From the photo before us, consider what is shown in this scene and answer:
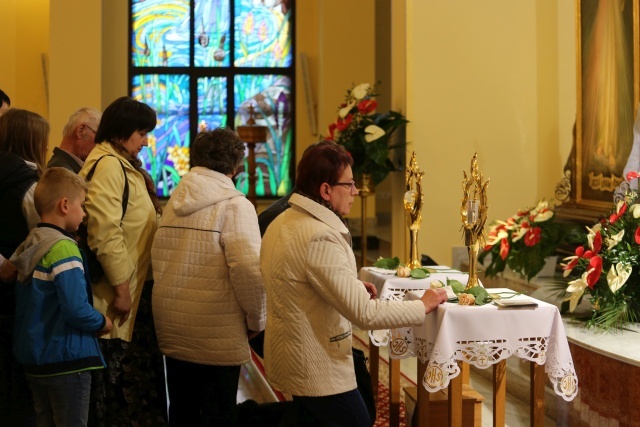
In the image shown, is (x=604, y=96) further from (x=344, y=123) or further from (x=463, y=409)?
(x=463, y=409)

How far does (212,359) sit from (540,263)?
336 cm

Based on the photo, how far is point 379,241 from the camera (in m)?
11.8

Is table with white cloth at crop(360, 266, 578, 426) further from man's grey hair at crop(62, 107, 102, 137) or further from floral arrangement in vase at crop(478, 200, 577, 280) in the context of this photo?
floral arrangement in vase at crop(478, 200, 577, 280)

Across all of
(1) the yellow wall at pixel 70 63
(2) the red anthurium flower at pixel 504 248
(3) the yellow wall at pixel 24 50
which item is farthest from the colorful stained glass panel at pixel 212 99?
(2) the red anthurium flower at pixel 504 248

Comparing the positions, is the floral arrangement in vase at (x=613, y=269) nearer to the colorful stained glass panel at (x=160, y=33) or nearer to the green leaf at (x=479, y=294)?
the green leaf at (x=479, y=294)

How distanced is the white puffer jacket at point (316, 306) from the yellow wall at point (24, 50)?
10.1 m

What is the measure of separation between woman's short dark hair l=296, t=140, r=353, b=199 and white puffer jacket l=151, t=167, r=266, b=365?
64 centimetres

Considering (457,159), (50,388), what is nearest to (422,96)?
(457,159)

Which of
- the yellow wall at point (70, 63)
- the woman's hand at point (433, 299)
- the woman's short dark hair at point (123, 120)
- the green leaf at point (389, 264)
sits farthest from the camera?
the yellow wall at point (70, 63)

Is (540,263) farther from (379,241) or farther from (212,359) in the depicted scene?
(379,241)

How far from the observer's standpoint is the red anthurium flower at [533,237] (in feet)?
21.8

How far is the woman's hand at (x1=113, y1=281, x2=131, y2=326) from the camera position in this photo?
4.11m

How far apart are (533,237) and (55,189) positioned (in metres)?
3.86

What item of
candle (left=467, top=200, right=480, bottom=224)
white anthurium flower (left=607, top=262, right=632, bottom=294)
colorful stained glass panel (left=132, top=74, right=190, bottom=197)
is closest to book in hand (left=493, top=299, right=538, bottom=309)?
candle (left=467, top=200, right=480, bottom=224)
